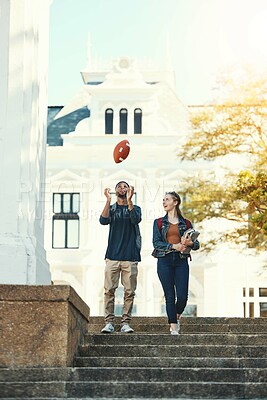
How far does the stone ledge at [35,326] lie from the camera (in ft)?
25.1

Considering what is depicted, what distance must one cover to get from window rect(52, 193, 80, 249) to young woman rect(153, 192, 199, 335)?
25.2 m

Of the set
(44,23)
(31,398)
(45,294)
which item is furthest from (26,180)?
(31,398)

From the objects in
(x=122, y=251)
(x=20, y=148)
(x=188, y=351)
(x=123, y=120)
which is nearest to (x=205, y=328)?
(x=122, y=251)

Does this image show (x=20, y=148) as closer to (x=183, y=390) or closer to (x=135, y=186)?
(x=183, y=390)

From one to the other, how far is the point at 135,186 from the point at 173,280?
81.6 feet

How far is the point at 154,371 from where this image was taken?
753 centimetres

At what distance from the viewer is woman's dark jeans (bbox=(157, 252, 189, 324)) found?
9.32 meters

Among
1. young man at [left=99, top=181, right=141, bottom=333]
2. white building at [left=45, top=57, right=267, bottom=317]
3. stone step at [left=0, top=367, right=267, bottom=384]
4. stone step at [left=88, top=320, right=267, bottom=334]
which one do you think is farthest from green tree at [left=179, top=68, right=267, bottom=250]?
stone step at [left=0, top=367, right=267, bottom=384]

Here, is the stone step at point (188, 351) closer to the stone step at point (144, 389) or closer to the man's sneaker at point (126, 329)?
the man's sneaker at point (126, 329)

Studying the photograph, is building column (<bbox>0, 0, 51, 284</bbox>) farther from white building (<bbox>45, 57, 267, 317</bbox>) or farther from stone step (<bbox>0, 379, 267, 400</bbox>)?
white building (<bbox>45, 57, 267, 317</bbox>)

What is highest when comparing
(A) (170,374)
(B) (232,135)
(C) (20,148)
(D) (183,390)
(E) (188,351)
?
(B) (232,135)

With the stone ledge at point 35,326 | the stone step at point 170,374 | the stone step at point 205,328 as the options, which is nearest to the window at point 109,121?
the stone step at point 205,328

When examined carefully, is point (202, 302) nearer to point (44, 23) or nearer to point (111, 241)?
point (44, 23)

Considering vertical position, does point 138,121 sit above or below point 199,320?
above
